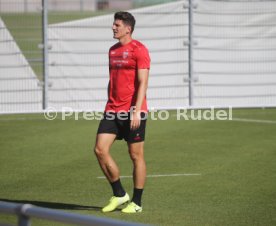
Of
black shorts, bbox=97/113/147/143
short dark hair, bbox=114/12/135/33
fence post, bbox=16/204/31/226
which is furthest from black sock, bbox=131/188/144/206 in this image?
fence post, bbox=16/204/31/226

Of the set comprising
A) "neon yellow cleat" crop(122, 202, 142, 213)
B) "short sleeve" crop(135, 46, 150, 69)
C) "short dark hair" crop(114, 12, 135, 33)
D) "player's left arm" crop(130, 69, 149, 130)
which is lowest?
"neon yellow cleat" crop(122, 202, 142, 213)

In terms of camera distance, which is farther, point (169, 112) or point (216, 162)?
point (169, 112)

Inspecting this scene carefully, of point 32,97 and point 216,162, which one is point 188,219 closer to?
point 216,162

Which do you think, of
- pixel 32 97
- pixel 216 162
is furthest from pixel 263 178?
pixel 32 97

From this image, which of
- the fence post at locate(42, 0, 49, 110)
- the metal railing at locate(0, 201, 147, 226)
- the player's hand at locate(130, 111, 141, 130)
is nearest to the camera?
the metal railing at locate(0, 201, 147, 226)

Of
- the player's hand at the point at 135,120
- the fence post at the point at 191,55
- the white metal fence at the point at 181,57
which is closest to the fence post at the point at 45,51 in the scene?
the white metal fence at the point at 181,57

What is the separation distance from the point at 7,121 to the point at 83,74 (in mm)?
2971

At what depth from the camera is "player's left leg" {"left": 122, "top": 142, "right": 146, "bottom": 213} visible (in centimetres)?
962

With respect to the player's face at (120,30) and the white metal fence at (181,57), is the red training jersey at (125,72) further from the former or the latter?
the white metal fence at (181,57)

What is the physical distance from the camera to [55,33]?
20703 mm

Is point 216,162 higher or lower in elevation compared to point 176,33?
lower

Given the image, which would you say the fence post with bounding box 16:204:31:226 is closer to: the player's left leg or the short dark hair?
the player's left leg

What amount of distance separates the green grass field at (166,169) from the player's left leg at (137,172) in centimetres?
14

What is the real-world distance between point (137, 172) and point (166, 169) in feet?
10.0
